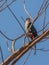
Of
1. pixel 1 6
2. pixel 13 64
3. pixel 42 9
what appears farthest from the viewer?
pixel 1 6

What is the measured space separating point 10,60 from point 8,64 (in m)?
0.03

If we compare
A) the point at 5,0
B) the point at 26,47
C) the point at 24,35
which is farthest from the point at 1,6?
the point at 26,47

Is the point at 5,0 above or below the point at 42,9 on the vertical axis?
above

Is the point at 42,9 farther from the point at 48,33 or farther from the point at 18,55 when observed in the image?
the point at 18,55

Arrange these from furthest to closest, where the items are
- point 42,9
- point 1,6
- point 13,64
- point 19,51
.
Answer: point 1,6 → point 42,9 → point 19,51 → point 13,64

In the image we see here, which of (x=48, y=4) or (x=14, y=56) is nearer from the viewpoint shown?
(x=14, y=56)

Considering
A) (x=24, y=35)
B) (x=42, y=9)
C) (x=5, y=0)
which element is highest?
(x=5, y=0)

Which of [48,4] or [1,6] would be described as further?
[1,6]

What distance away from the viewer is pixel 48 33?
1.60 meters

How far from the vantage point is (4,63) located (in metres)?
1.53

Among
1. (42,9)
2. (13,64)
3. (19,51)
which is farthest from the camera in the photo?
(42,9)

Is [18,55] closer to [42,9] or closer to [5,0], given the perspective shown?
[42,9]

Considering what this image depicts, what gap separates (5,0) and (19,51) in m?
0.79

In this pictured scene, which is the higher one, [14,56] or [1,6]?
[1,6]
